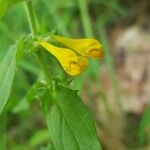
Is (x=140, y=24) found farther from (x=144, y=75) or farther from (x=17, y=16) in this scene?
(x=17, y=16)

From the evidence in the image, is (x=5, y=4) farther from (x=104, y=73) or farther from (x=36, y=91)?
(x=104, y=73)

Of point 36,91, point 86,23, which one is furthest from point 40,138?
point 36,91

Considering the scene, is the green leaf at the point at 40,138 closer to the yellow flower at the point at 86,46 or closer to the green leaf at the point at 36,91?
the green leaf at the point at 36,91

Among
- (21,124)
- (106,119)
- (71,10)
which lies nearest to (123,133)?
(106,119)

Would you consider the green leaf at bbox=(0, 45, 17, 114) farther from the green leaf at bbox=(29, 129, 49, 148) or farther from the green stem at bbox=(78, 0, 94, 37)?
the green stem at bbox=(78, 0, 94, 37)

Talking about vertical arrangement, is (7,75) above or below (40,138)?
above

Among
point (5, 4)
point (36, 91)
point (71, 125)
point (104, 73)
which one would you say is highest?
point (5, 4)

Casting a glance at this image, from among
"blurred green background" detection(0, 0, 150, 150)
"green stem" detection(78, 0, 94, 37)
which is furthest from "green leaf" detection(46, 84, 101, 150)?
"green stem" detection(78, 0, 94, 37)
